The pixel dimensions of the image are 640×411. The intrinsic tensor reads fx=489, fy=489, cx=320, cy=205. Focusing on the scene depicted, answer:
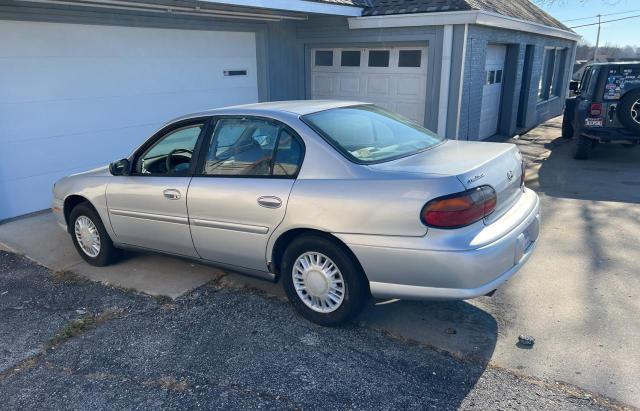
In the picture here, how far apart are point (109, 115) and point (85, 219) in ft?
10.4

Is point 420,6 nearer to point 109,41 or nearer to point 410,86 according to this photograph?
point 410,86

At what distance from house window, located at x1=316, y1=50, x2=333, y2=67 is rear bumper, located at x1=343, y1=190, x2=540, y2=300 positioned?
8.20 metres

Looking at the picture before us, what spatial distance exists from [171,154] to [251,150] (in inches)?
37.6

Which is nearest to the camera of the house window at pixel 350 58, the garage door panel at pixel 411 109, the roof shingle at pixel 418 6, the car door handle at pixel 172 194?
the car door handle at pixel 172 194

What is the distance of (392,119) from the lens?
4359mm

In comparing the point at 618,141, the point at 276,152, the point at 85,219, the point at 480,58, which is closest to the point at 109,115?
the point at 85,219

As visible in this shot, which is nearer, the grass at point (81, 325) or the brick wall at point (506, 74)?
the grass at point (81, 325)

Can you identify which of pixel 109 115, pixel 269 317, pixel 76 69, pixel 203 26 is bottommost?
pixel 269 317

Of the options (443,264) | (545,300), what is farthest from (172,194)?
(545,300)

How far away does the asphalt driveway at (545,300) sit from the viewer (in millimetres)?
3227

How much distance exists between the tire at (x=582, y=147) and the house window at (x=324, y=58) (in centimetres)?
536

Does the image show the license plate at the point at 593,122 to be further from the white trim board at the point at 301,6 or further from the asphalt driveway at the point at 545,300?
the white trim board at the point at 301,6

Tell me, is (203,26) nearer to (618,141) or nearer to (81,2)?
(81,2)

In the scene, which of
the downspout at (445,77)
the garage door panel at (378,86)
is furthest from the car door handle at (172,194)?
the garage door panel at (378,86)
